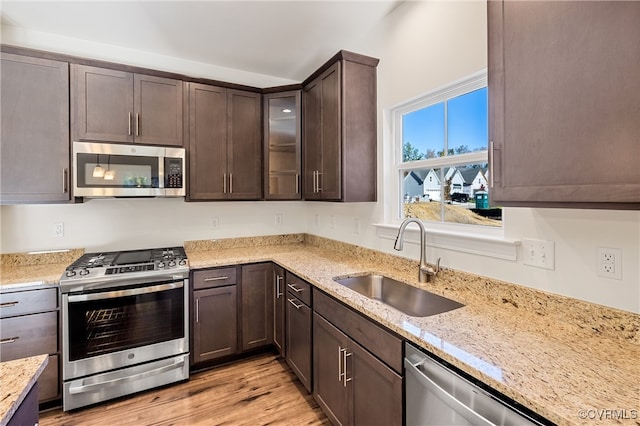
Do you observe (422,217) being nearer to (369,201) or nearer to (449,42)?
(369,201)

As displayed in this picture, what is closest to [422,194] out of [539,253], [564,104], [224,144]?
[539,253]

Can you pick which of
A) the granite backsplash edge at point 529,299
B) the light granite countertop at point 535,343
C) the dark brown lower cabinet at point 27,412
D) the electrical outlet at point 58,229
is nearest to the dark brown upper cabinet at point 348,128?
the granite backsplash edge at point 529,299

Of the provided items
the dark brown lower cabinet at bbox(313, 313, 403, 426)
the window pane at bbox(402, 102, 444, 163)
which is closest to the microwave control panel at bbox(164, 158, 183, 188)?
the dark brown lower cabinet at bbox(313, 313, 403, 426)

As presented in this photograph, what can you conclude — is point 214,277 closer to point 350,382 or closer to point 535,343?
point 350,382

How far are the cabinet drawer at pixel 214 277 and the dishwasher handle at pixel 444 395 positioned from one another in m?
1.72

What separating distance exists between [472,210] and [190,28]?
2496 millimetres

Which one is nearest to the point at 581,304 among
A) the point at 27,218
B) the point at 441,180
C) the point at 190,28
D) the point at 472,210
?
the point at 472,210

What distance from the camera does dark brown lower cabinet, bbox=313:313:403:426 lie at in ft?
4.35

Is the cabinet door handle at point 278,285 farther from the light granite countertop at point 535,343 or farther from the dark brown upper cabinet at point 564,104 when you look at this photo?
the dark brown upper cabinet at point 564,104

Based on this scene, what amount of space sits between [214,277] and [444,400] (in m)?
1.94

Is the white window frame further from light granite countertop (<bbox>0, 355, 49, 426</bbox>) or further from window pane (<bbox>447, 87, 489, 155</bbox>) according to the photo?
light granite countertop (<bbox>0, 355, 49, 426</bbox>)

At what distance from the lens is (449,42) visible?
5.82 feet

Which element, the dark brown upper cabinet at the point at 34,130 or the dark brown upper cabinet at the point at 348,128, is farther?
the dark brown upper cabinet at the point at 348,128

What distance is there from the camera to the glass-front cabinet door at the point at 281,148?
2.94m
